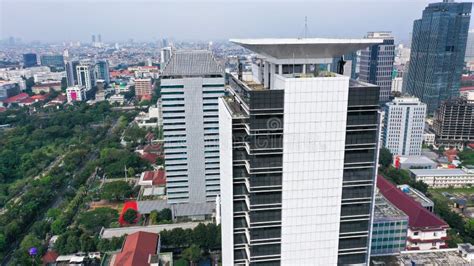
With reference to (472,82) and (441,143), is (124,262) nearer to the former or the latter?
(441,143)

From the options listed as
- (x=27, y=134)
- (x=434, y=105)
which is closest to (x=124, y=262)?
(x=27, y=134)

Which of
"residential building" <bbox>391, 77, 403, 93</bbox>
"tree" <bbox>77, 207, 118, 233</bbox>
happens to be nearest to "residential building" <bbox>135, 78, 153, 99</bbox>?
"residential building" <bbox>391, 77, 403, 93</bbox>

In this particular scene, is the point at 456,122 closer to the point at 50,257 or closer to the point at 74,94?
the point at 50,257

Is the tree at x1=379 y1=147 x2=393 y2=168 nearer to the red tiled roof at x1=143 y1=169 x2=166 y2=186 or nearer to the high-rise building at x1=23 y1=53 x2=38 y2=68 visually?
the red tiled roof at x1=143 y1=169 x2=166 y2=186

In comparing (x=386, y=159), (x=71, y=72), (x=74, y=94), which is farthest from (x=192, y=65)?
(x=71, y=72)

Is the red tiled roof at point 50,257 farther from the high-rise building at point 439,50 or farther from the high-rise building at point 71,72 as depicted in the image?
the high-rise building at point 71,72

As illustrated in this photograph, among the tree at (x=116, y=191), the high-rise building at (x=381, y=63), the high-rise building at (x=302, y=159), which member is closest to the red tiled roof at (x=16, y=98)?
the tree at (x=116, y=191)

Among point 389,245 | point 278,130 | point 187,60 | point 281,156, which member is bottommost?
point 389,245
